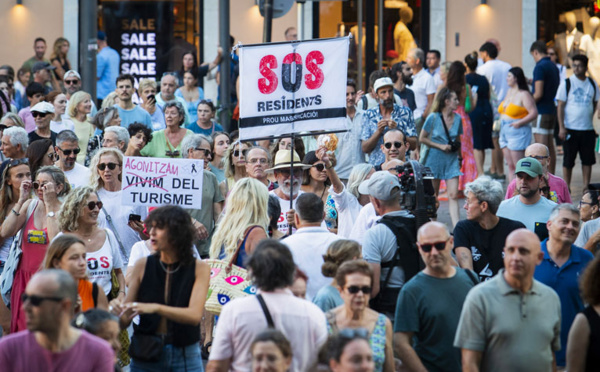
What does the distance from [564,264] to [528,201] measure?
1502 mm

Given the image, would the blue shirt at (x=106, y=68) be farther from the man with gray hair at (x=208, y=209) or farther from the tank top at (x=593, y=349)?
the tank top at (x=593, y=349)

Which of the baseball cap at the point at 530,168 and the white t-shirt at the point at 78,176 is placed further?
the white t-shirt at the point at 78,176

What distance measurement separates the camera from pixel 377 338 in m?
6.18

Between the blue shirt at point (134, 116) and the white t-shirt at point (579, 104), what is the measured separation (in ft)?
20.2

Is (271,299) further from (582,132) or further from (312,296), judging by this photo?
(582,132)

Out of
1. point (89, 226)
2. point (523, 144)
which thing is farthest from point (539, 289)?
point (523, 144)

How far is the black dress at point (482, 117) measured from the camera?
16781 millimetres

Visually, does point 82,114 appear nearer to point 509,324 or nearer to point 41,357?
point 509,324

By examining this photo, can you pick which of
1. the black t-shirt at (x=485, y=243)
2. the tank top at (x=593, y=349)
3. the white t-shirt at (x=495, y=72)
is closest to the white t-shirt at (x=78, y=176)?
the black t-shirt at (x=485, y=243)

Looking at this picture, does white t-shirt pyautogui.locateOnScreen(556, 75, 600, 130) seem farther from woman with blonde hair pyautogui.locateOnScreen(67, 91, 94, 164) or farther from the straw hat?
the straw hat

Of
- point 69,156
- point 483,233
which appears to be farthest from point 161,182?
point 483,233

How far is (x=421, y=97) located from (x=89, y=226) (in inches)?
420

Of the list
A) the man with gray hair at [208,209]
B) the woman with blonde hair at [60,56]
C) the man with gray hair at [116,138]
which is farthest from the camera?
the woman with blonde hair at [60,56]

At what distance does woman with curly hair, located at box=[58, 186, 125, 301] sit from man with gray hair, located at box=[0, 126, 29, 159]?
309cm
